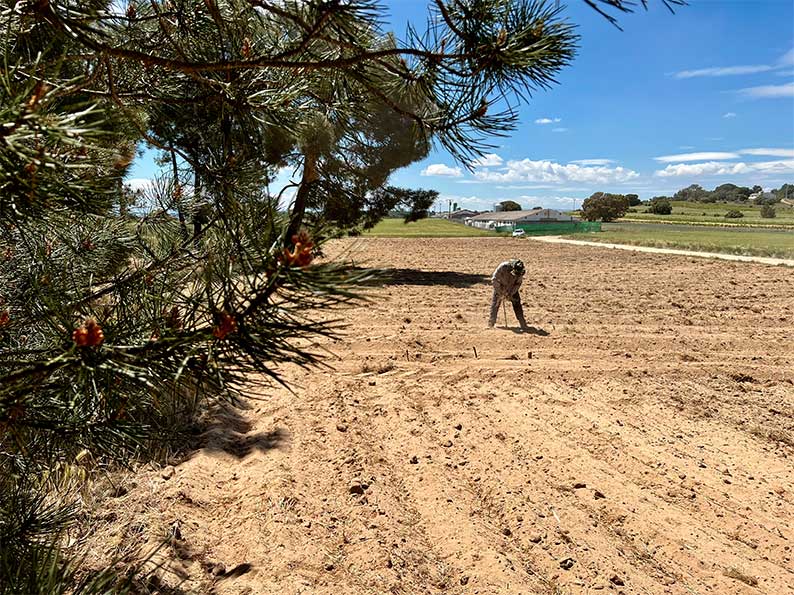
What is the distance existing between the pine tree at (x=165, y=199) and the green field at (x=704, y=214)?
65621 millimetres

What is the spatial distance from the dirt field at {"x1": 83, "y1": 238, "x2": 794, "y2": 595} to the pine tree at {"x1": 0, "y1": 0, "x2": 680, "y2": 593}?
236mm

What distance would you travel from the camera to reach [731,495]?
360cm

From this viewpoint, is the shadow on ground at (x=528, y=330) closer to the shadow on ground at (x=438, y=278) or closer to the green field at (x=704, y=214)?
the shadow on ground at (x=438, y=278)

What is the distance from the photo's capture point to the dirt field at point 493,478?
282 cm

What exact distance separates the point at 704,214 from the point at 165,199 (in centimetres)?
9835

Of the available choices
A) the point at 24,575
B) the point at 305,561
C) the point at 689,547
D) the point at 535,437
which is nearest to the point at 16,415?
the point at 24,575

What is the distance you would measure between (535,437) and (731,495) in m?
1.32

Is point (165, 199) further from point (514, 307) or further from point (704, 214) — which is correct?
point (704, 214)

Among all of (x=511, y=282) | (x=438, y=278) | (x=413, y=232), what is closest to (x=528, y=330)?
(x=511, y=282)

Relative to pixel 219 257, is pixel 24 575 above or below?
below

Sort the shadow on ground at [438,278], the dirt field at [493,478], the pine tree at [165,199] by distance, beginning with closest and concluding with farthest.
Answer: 1. the pine tree at [165,199]
2. the dirt field at [493,478]
3. the shadow on ground at [438,278]

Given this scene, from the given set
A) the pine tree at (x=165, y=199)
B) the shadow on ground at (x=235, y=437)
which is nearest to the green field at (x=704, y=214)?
the shadow on ground at (x=235, y=437)

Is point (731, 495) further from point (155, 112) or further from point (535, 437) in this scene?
point (155, 112)

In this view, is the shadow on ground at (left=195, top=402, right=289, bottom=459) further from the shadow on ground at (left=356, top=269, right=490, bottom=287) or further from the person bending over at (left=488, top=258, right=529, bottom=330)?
the shadow on ground at (left=356, top=269, right=490, bottom=287)
